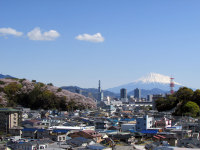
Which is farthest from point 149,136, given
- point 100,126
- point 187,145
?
point 100,126

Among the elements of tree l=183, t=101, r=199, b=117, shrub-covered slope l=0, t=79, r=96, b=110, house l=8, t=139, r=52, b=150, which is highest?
shrub-covered slope l=0, t=79, r=96, b=110

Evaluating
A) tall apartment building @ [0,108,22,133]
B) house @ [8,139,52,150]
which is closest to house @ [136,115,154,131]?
tall apartment building @ [0,108,22,133]

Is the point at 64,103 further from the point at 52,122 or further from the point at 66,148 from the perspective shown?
the point at 66,148

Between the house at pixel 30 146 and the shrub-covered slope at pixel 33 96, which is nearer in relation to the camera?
the house at pixel 30 146

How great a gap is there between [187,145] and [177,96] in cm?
2912

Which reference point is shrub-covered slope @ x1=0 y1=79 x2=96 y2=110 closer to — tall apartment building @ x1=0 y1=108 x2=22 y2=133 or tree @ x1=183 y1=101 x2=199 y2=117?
tall apartment building @ x1=0 y1=108 x2=22 y2=133

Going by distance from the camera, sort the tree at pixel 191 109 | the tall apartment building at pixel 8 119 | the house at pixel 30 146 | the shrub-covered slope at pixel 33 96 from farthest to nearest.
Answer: the shrub-covered slope at pixel 33 96, the tree at pixel 191 109, the tall apartment building at pixel 8 119, the house at pixel 30 146

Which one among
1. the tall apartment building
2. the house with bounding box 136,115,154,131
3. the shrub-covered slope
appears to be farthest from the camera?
the shrub-covered slope

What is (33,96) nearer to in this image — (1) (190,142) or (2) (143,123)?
(2) (143,123)

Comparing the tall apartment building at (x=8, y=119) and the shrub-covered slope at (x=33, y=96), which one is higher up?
the shrub-covered slope at (x=33, y=96)

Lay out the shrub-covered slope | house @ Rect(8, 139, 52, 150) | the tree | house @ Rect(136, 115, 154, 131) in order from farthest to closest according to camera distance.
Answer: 1. the shrub-covered slope
2. the tree
3. house @ Rect(136, 115, 154, 131)
4. house @ Rect(8, 139, 52, 150)

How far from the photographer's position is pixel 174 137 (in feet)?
69.2

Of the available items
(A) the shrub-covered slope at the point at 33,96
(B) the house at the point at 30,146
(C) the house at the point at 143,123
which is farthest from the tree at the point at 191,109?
(B) the house at the point at 30,146

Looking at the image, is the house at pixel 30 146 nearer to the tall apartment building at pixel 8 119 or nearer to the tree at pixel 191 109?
the tall apartment building at pixel 8 119
